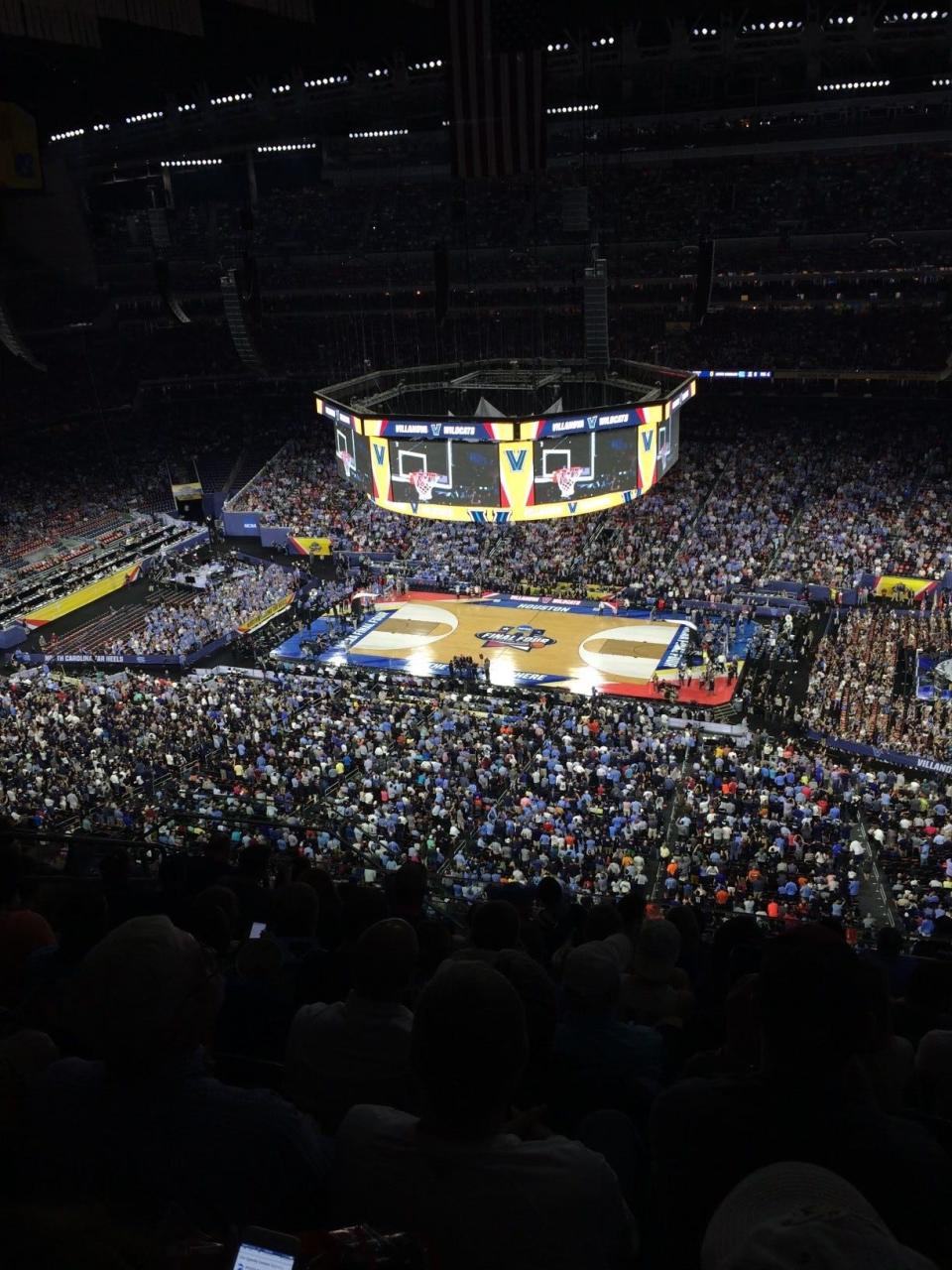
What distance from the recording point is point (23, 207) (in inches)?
1249

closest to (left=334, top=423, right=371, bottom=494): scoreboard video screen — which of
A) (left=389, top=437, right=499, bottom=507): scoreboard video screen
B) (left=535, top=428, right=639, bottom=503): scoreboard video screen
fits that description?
→ (left=389, top=437, right=499, bottom=507): scoreboard video screen

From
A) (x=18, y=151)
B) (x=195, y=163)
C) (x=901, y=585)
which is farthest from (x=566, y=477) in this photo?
(x=195, y=163)

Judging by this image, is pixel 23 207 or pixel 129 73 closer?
pixel 129 73

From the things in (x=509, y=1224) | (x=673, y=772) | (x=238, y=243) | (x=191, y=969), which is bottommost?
(x=673, y=772)

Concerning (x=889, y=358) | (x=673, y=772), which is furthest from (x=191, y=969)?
(x=889, y=358)

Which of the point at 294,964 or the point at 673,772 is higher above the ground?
the point at 294,964

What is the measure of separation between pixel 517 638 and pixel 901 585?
38.4 ft

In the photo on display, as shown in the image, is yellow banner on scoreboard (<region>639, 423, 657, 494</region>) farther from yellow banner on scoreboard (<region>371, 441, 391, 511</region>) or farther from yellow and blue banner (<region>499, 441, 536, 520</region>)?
yellow banner on scoreboard (<region>371, 441, 391, 511</region>)

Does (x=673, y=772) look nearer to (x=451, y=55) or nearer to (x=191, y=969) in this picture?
(x=451, y=55)

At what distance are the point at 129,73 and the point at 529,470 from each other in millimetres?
12097

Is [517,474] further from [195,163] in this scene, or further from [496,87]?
[195,163]

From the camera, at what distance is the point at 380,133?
43375mm

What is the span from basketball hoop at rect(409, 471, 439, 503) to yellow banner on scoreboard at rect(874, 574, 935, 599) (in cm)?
1460

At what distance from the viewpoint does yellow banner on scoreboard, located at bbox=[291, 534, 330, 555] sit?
129ft
